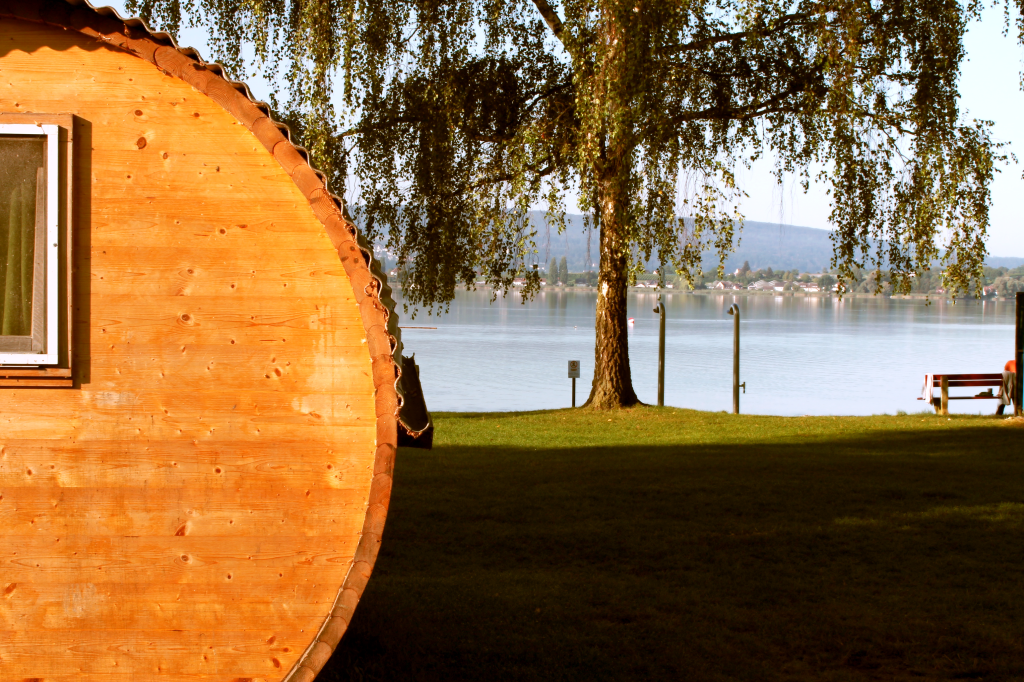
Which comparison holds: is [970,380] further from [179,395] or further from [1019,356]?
[179,395]

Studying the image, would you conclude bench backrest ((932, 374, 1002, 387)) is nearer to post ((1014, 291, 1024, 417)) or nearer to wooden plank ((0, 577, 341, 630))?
post ((1014, 291, 1024, 417))

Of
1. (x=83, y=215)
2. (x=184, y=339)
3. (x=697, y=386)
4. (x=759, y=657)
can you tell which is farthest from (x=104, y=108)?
(x=697, y=386)

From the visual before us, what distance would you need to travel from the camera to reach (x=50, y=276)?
13.8 feet

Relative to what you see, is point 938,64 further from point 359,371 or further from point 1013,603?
point 359,371

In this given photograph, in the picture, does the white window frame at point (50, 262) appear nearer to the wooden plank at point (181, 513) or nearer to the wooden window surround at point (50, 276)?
the wooden window surround at point (50, 276)

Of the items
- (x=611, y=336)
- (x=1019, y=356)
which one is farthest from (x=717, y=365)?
(x=1019, y=356)

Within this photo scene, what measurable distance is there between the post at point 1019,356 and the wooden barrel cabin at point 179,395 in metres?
15.3

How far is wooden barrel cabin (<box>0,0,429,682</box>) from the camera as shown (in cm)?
425

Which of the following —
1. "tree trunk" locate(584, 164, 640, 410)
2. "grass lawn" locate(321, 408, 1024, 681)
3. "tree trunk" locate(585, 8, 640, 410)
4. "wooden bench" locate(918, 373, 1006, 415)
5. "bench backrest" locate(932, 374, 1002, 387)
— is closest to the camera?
"grass lawn" locate(321, 408, 1024, 681)

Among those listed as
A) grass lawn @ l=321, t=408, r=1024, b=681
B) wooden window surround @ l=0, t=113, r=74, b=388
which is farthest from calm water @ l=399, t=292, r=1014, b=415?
wooden window surround @ l=0, t=113, r=74, b=388

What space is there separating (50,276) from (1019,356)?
1644cm

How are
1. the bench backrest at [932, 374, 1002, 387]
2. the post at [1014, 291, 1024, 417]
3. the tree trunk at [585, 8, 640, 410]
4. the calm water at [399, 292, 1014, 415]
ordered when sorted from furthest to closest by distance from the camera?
1. the calm water at [399, 292, 1014, 415]
2. the bench backrest at [932, 374, 1002, 387]
3. the post at [1014, 291, 1024, 417]
4. the tree trunk at [585, 8, 640, 410]

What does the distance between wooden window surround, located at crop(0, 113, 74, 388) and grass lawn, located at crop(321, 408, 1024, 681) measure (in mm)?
2381

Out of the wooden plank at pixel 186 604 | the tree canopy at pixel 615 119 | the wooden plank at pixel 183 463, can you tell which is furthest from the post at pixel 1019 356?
the wooden plank at pixel 186 604
